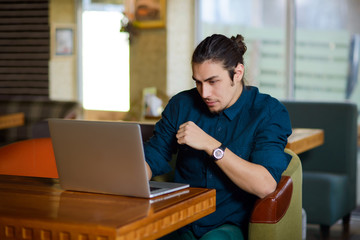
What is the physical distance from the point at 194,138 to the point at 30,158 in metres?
0.99

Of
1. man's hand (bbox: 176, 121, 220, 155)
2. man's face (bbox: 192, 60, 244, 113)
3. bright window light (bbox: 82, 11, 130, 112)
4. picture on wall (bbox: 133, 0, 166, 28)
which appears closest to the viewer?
man's hand (bbox: 176, 121, 220, 155)

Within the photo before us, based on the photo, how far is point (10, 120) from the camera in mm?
5395

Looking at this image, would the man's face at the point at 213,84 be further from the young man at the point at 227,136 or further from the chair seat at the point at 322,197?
the chair seat at the point at 322,197

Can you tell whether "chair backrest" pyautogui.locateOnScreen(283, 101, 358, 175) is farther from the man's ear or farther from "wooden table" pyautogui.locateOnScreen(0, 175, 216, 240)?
"wooden table" pyautogui.locateOnScreen(0, 175, 216, 240)

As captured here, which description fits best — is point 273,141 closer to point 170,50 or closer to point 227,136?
point 227,136

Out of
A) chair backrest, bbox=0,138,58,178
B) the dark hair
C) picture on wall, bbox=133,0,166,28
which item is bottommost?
chair backrest, bbox=0,138,58,178

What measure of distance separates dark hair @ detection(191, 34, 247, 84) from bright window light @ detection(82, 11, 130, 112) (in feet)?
14.3

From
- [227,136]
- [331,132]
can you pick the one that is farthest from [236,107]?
[331,132]

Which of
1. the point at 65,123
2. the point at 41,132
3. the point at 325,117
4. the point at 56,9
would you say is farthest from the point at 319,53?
the point at 65,123

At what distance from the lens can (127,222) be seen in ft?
4.99

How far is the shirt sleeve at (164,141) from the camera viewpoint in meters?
2.46

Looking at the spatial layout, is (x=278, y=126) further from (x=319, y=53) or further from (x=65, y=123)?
(x=319, y=53)

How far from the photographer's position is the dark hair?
2297mm

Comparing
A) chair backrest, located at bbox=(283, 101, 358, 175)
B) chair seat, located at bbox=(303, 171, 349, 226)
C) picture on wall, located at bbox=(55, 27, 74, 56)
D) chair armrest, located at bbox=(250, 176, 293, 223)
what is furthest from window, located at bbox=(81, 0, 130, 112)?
chair armrest, located at bbox=(250, 176, 293, 223)
